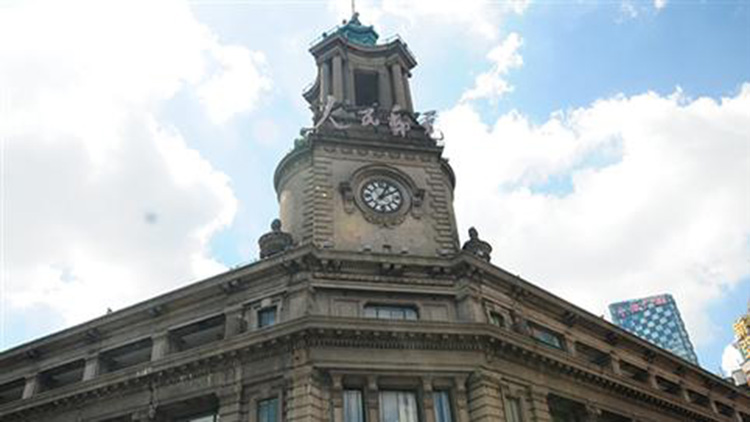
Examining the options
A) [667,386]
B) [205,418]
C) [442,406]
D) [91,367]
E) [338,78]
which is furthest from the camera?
[667,386]

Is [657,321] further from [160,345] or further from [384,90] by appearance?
[160,345]

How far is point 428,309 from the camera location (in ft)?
94.3

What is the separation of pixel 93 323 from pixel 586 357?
80.9 feet

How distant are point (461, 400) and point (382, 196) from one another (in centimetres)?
1076

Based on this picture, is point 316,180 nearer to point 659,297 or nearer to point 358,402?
point 358,402

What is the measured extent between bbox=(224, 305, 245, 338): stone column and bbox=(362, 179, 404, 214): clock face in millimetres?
7727

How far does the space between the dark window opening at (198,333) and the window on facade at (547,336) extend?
14.4 meters

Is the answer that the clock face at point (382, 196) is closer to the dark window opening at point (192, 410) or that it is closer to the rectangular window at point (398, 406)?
the rectangular window at point (398, 406)

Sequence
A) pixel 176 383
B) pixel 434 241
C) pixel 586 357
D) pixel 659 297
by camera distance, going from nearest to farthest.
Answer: pixel 176 383, pixel 434 241, pixel 586 357, pixel 659 297

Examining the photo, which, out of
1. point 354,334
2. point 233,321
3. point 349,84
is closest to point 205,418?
point 233,321

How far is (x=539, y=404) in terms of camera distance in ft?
93.7

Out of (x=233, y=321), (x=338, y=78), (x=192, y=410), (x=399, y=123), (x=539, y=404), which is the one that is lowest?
→ (x=539, y=404)

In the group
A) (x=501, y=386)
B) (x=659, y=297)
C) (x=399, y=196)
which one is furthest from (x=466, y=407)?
(x=659, y=297)

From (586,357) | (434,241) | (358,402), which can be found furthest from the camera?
(586,357)
